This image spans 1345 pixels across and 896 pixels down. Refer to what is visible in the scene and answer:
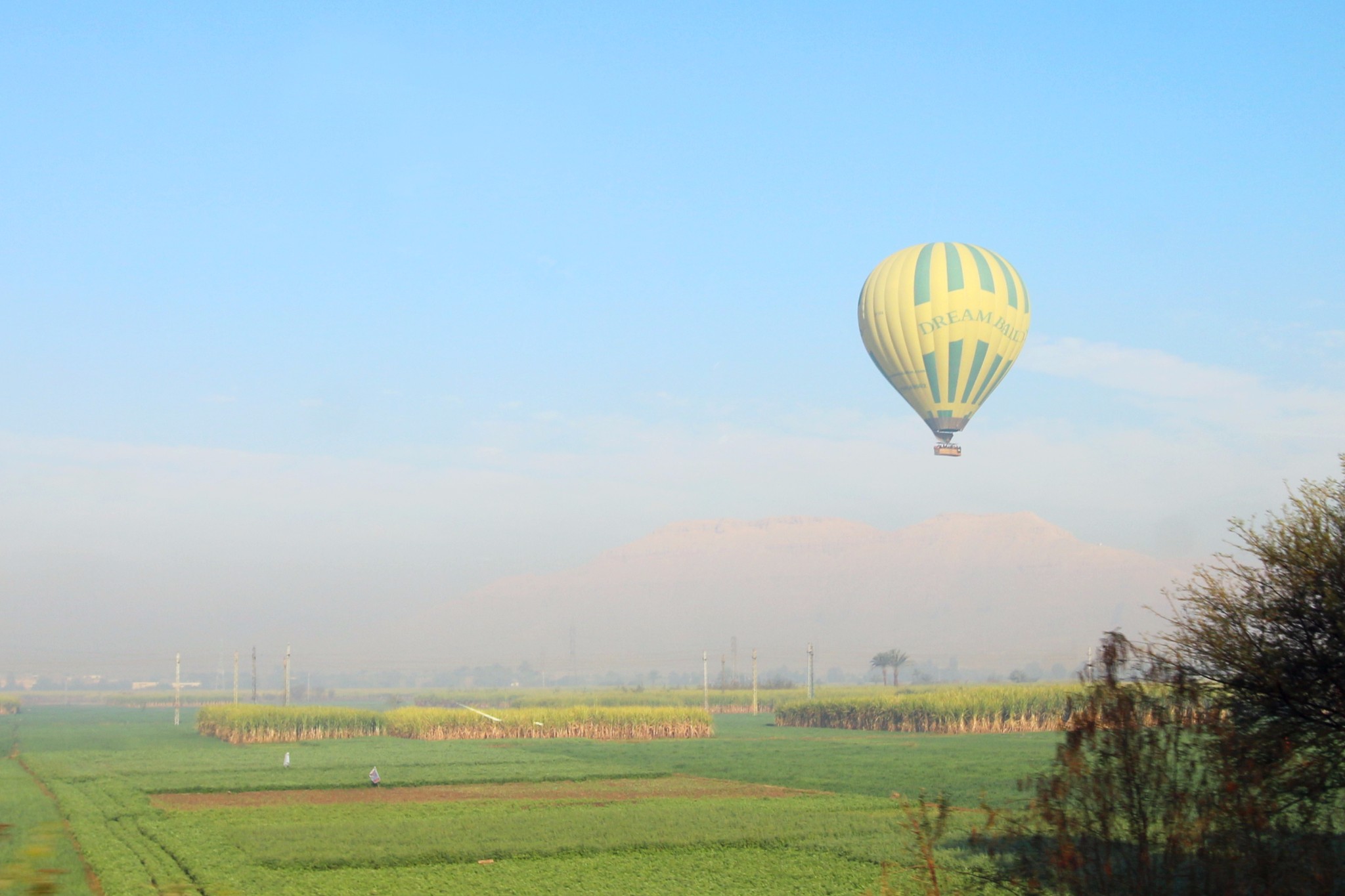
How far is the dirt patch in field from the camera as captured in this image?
35.1 meters

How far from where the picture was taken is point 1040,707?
74.6m

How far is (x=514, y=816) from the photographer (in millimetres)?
30781

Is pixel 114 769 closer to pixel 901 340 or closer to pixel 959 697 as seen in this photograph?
pixel 901 340

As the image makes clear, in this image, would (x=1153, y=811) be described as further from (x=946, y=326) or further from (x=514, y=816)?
(x=946, y=326)

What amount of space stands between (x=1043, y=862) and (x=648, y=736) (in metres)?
68.7

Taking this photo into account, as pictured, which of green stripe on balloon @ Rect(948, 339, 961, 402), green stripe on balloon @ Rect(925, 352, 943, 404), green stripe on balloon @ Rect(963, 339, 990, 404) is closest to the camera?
green stripe on balloon @ Rect(948, 339, 961, 402)

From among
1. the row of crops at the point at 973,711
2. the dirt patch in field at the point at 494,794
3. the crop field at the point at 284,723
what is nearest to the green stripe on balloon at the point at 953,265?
the dirt patch in field at the point at 494,794

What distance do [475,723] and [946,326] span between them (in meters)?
45.0

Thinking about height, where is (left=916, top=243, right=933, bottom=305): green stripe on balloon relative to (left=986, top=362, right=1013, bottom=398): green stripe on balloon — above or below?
above

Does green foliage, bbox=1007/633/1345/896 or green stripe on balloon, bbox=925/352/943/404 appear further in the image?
green stripe on balloon, bbox=925/352/943/404

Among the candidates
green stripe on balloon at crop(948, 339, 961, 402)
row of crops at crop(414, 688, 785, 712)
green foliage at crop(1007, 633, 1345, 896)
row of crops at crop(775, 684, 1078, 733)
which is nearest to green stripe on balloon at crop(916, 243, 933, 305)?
green stripe on balloon at crop(948, 339, 961, 402)

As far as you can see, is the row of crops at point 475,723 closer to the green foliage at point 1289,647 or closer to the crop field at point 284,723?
the crop field at point 284,723

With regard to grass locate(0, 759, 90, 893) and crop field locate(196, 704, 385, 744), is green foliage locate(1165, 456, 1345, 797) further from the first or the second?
crop field locate(196, 704, 385, 744)

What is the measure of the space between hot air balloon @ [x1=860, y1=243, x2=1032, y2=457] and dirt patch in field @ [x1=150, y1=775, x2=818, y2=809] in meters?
19.3
